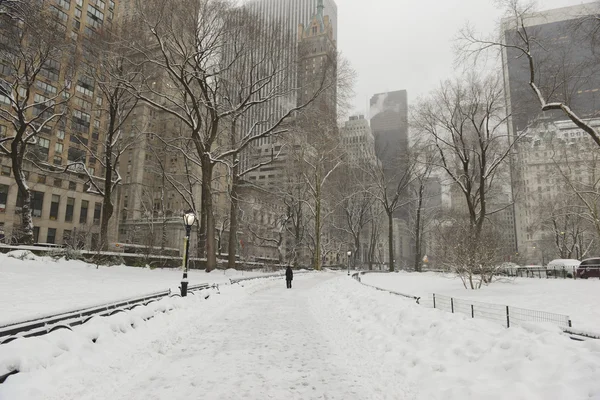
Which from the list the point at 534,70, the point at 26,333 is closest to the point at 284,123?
the point at 534,70

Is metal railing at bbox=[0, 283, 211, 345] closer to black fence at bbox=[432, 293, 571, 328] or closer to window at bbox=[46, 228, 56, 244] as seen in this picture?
black fence at bbox=[432, 293, 571, 328]

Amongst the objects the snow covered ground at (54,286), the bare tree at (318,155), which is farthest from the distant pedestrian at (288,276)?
the bare tree at (318,155)

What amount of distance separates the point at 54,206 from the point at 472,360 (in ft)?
239

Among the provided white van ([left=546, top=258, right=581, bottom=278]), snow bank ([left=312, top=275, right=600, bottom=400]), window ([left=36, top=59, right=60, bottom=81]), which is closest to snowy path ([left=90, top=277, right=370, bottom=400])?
snow bank ([left=312, top=275, right=600, bottom=400])

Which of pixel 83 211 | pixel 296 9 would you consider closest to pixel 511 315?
pixel 296 9

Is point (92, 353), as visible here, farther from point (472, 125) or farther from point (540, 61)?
point (472, 125)

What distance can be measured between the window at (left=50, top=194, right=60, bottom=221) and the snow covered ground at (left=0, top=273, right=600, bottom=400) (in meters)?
66.1

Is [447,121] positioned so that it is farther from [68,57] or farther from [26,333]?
[26,333]

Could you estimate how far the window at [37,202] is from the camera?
58.7 metres

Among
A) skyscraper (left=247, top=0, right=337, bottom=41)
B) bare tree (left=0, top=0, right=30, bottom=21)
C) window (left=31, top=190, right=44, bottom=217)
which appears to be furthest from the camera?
window (left=31, top=190, right=44, bottom=217)

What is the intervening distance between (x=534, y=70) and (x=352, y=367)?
2021 centimetres

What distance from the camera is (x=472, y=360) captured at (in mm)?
5168

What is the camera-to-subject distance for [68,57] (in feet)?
81.7

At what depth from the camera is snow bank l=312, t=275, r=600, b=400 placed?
400 cm
